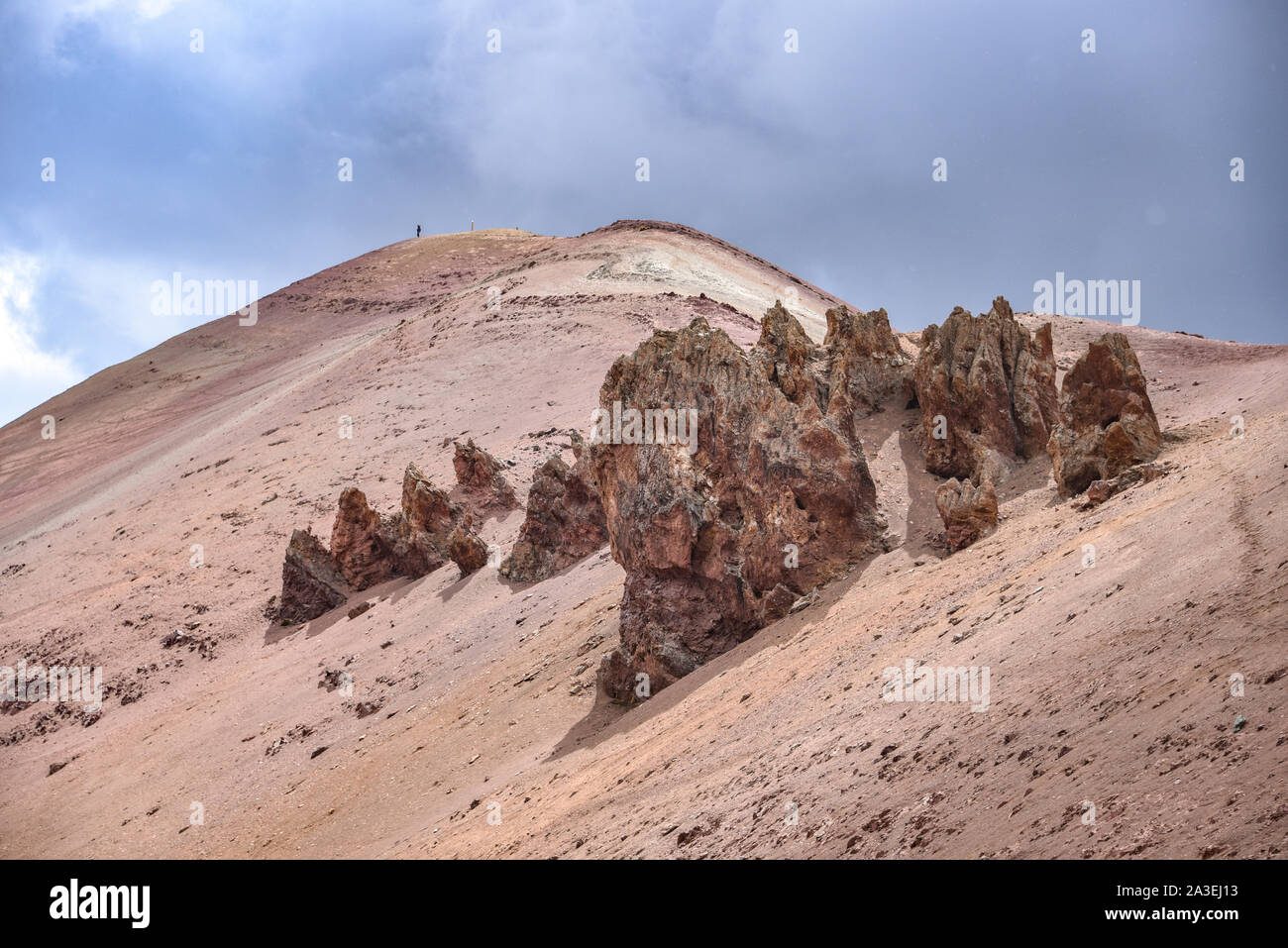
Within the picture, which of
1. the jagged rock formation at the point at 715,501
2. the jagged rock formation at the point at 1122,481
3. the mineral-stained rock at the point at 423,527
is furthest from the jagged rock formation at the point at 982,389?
the mineral-stained rock at the point at 423,527

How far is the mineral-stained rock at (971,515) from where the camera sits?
14297 millimetres

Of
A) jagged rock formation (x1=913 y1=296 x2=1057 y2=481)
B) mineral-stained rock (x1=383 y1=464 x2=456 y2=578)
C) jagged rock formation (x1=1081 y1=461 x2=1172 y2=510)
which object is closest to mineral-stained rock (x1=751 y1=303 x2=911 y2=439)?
jagged rock formation (x1=913 y1=296 x2=1057 y2=481)

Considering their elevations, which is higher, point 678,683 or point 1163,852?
point 1163,852

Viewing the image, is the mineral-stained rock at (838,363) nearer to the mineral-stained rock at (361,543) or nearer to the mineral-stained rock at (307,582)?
the mineral-stained rock at (361,543)

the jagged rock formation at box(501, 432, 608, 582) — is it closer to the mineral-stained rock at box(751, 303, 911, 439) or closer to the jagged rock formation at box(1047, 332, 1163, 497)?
the mineral-stained rock at box(751, 303, 911, 439)

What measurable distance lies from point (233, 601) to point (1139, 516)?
22.1 metres

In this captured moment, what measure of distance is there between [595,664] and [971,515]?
6206mm

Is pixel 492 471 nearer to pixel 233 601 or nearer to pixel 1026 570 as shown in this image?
pixel 233 601

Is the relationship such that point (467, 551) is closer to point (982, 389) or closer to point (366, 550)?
point (366, 550)

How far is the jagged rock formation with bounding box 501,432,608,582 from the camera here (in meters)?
22.6

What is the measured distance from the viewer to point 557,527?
904 inches
